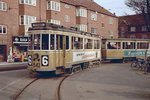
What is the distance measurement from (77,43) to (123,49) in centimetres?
1147

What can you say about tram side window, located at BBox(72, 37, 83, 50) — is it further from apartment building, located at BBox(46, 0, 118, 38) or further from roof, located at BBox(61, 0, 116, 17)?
roof, located at BBox(61, 0, 116, 17)

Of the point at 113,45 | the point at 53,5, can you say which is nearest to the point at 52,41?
the point at 113,45

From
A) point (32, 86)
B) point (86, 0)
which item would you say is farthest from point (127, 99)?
point (86, 0)

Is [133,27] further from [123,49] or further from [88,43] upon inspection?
[88,43]

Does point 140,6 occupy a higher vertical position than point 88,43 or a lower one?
higher

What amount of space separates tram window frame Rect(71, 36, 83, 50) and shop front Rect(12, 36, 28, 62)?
13.7 metres

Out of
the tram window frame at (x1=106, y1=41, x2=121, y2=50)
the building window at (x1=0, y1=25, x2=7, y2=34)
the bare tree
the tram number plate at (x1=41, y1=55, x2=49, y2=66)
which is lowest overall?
the tram number plate at (x1=41, y1=55, x2=49, y2=66)

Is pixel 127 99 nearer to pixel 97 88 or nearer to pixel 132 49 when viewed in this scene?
pixel 97 88

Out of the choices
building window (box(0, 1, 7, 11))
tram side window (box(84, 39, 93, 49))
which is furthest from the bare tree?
building window (box(0, 1, 7, 11))

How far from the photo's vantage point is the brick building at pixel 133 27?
194ft

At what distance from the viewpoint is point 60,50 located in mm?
12805

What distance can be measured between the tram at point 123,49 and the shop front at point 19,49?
11.4 meters

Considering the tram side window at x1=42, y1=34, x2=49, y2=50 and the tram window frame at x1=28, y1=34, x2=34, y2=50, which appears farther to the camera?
the tram window frame at x1=28, y1=34, x2=34, y2=50

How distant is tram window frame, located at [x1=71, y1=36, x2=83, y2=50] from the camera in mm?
14172
